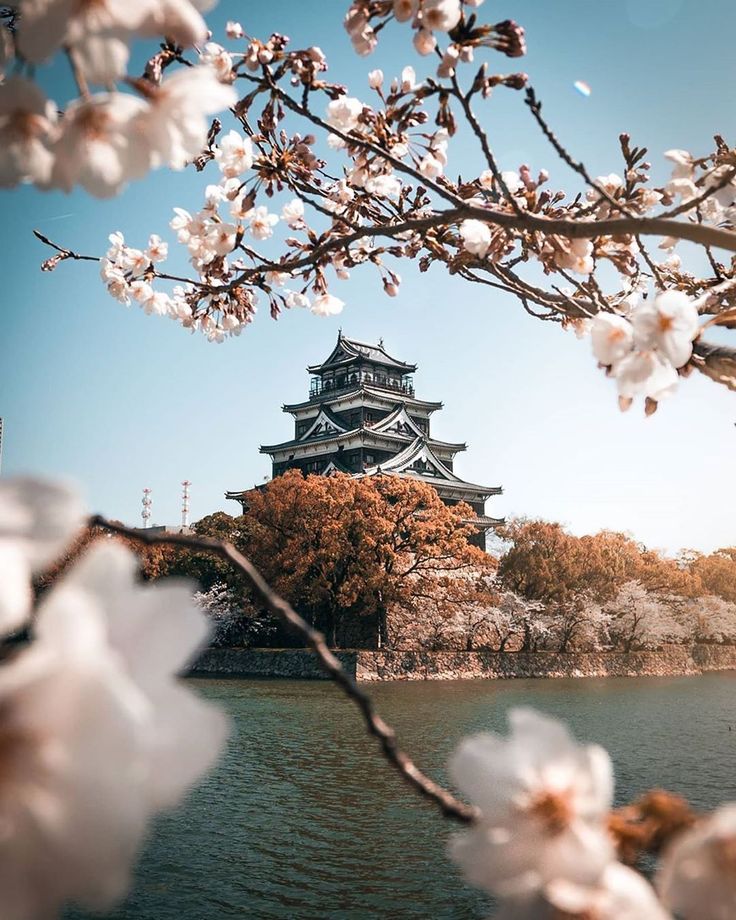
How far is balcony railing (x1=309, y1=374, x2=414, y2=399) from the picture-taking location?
108ft

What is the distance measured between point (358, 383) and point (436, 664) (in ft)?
50.5

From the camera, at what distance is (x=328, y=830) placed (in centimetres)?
623

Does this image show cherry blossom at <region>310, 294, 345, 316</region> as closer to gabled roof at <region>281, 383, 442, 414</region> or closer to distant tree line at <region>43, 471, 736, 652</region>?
distant tree line at <region>43, 471, 736, 652</region>

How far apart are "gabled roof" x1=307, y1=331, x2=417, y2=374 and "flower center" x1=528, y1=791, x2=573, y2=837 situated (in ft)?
110

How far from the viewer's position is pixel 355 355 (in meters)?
33.6

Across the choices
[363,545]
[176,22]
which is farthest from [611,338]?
[363,545]

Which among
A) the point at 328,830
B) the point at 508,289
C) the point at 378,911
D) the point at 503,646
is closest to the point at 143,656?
the point at 508,289

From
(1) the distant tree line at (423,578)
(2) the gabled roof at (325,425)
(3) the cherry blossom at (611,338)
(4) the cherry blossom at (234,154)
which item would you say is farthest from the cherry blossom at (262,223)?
(2) the gabled roof at (325,425)

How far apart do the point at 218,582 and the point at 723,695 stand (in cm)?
1542

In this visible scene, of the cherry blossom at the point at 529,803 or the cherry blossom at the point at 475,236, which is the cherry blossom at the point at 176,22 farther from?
the cherry blossom at the point at 475,236

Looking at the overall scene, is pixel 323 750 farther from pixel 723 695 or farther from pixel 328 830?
pixel 723 695

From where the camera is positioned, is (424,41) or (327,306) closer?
(424,41)

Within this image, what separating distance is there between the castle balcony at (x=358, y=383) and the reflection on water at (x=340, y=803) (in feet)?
63.9

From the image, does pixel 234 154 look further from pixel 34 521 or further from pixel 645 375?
pixel 34 521
